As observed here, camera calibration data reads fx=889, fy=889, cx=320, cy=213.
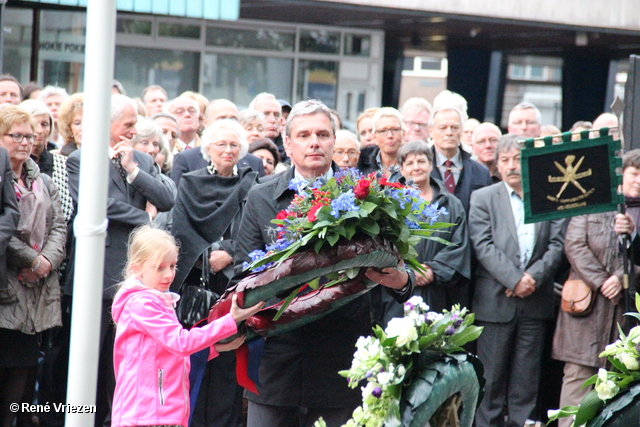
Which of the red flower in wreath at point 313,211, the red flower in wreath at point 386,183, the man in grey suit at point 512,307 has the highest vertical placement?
the red flower in wreath at point 386,183

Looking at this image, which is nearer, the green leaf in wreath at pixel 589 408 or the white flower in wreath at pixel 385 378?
the white flower in wreath at pixel 385 378

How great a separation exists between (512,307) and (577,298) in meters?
0.49

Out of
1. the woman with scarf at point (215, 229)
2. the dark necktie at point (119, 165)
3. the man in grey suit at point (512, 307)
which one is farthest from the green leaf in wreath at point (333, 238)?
the man in grey suit at point (512, 307)

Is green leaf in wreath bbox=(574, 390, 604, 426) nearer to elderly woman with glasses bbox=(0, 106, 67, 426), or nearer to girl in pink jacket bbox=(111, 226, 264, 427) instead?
girl in pink jacket bbox=(111, 226, 264, 427)

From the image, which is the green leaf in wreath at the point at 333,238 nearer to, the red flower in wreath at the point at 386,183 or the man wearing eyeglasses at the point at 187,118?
the red flower in wreath at the point at 386,183

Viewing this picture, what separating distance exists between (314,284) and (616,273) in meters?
3.60

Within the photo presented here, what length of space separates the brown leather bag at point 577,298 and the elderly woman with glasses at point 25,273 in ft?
12.3

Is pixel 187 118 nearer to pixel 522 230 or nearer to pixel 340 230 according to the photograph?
pixel 522 230

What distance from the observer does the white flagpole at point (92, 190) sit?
2.52 metres

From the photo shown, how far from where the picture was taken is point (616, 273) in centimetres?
666

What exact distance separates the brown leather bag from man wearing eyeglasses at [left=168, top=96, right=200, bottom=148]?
3.87m

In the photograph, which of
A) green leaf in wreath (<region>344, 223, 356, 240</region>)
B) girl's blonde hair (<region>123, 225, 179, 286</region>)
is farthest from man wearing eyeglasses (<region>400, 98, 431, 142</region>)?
green leaf in wreath (<region>344, 223, 356, 240</region>)

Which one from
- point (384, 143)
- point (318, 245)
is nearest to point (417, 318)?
point (318, 245)

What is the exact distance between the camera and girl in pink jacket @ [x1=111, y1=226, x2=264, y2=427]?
413 centimetres
